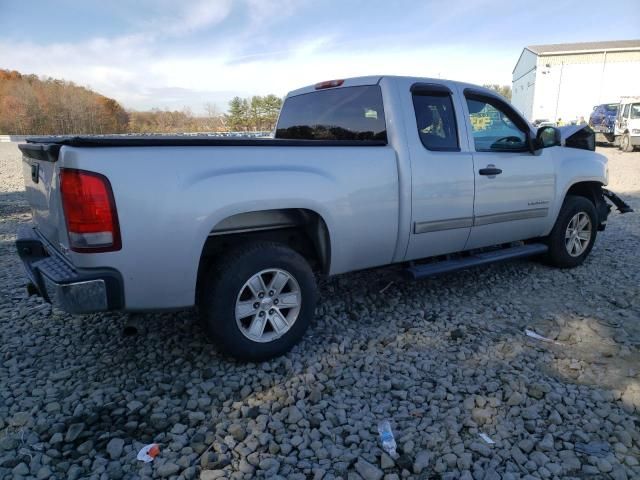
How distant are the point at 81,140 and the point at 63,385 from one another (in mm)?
1594

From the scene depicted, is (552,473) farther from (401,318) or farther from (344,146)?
(344,146)

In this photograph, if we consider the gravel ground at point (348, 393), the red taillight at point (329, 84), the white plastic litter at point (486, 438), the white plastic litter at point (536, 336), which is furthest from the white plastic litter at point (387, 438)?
the red taillight at point (329, 84)

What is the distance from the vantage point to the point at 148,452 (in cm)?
229

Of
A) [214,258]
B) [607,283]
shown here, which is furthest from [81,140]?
[607,283]

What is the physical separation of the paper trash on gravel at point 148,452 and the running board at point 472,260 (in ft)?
7.38

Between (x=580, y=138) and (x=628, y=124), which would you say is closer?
(x=580, y=138)

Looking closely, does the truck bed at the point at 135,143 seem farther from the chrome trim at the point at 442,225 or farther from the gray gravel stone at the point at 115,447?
the gray gravel stone at the point at 115,447

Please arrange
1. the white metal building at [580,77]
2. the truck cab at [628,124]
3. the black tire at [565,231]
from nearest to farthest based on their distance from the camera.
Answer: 1. the black tire at [565,231]
2. the truck cab at [628,124]
3. the white metal building at [580,77]

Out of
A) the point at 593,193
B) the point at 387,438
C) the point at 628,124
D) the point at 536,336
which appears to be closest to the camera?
the point at 387,438

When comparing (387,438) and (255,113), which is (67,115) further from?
(387,438)

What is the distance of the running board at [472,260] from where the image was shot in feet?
12.3

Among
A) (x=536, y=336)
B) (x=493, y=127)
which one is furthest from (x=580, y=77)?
(x=536, y=336)

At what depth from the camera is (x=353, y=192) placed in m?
3.20

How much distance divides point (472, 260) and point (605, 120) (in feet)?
73.5
